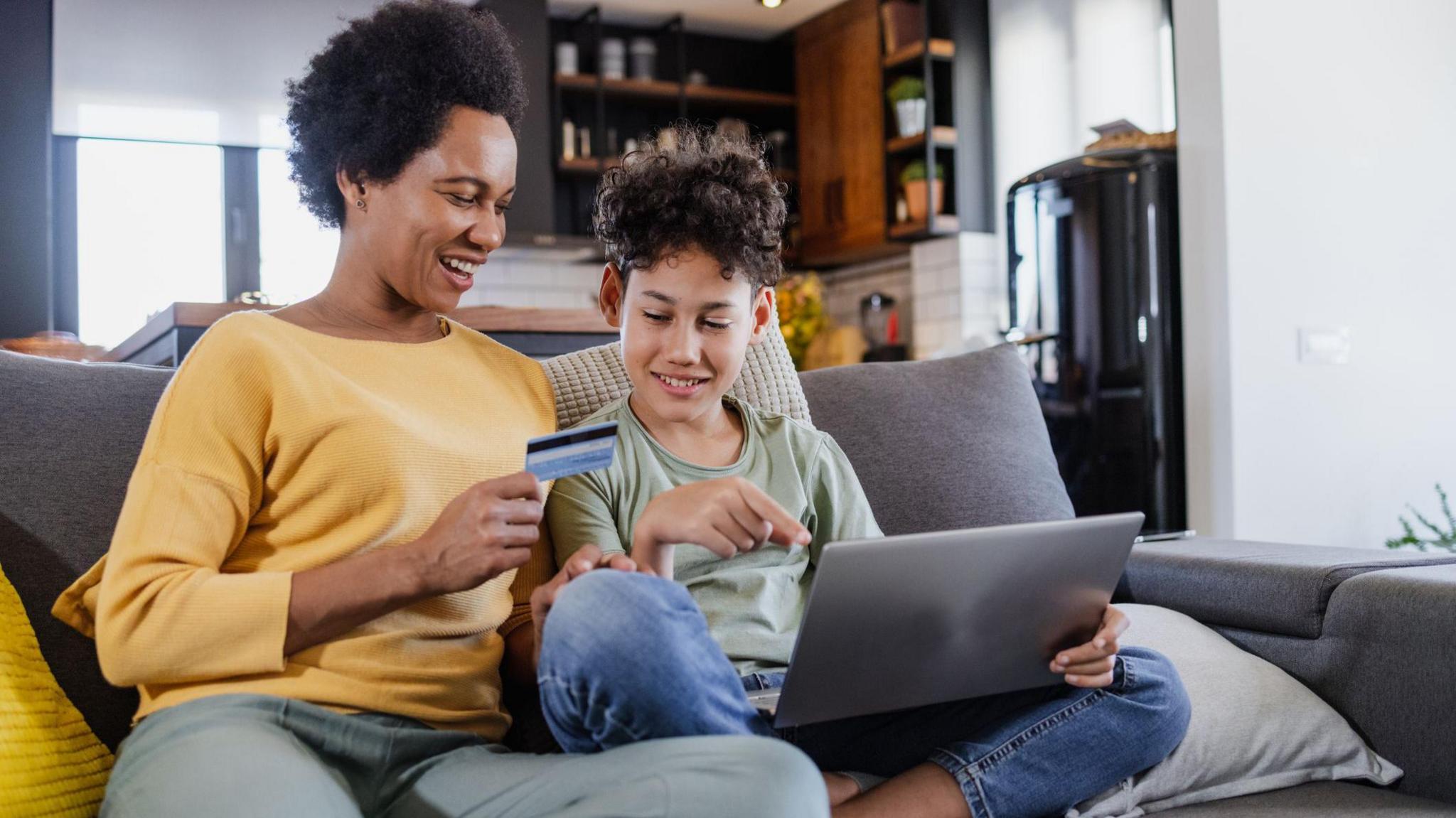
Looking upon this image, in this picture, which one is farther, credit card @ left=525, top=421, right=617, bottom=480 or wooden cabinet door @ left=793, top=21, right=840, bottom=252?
wooden cabinet door @ left=793, top=21, right=840, bottom=252

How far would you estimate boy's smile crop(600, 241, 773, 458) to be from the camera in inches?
56.0

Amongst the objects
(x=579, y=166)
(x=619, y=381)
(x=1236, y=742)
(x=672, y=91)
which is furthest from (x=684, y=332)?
(x=672, y=91)

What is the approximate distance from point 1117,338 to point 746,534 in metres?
2.75

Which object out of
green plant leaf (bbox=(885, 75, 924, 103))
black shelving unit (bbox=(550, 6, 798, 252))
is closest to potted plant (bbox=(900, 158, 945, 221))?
green plant leaf (bbox=(885, 75, 924, 103))

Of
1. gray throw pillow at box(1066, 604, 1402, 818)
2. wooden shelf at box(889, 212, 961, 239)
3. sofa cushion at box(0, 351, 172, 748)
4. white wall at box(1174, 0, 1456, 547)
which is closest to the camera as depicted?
sofa cushion at box(0, 351, 172, 748)

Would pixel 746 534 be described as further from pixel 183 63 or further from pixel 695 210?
pixel 183 63

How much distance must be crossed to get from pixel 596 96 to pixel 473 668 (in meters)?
4.66

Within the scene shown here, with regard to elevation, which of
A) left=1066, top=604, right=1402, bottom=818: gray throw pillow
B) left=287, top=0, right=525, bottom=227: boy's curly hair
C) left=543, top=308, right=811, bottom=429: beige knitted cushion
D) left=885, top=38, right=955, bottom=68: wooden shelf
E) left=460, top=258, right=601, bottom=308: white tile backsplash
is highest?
left=885, top=38, right=955, bottom=68: wooden shelf

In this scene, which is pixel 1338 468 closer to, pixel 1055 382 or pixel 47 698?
pixel 1055 382

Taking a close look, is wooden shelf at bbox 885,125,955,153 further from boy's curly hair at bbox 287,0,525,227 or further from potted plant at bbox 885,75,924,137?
boy's curly hair at bbox 287,0,525,227

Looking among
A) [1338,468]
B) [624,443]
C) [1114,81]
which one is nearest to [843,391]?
[624,443]

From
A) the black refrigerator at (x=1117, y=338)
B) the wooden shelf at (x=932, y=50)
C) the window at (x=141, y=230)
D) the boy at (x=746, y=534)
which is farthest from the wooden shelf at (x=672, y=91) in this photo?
the boy at (x=746, y=534)

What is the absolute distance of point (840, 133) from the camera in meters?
5.66

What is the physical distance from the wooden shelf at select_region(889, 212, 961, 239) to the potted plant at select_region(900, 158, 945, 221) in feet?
0.09
